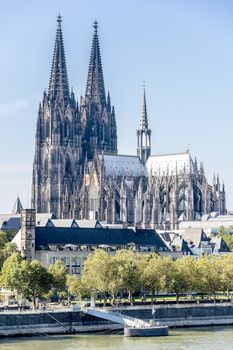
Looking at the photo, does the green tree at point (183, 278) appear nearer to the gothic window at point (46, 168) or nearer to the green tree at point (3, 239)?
the green tree at point (3, 239)

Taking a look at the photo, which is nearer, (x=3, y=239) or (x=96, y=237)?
(x=96, y=237)

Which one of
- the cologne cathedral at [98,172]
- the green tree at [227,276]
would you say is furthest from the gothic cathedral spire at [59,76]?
the green tree at [227,276]

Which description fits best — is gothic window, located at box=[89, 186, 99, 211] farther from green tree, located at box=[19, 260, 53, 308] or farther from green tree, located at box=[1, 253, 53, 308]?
green tree, located at box=[19, 260, 53, 308]

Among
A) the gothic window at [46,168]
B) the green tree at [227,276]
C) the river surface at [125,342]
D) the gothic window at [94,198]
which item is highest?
the gothic window at [46,168]

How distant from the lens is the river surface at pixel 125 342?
215 feet

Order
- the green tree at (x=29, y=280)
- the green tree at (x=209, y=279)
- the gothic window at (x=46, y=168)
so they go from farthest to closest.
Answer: the gothic window at (x=46, y=168) < the green tree at (x=209, y=279) < the green tree at (x=29, y=280)

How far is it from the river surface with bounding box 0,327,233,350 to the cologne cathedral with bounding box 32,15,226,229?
300ft

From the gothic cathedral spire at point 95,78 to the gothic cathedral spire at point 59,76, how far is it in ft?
23.8

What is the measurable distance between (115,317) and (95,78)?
109688 millimetres

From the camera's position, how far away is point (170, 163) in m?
176

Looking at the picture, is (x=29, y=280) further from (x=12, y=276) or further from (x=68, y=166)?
(x=68, y=166)

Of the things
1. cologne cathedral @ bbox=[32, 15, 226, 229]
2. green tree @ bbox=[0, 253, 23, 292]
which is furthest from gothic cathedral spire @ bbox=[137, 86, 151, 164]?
green tree @ bbox=[0, 253, 23, 292]

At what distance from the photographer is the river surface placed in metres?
65.4

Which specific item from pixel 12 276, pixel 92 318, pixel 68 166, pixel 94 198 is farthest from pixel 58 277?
pixel 68 166
